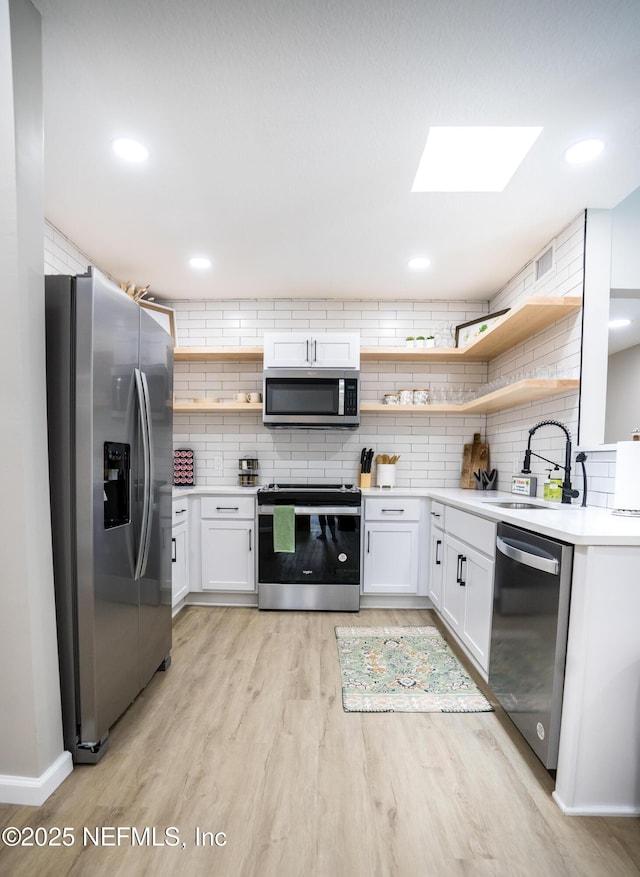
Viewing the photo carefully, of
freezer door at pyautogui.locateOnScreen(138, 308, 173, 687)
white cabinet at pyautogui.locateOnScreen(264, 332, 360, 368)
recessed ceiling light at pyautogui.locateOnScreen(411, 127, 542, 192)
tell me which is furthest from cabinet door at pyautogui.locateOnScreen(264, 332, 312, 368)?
recessed ceiling light at pyautogui.locateOnScreen(411, 127, 542, 192)

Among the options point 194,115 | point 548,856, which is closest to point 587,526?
point 548,856

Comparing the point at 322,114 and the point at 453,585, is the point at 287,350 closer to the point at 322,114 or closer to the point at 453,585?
the point at 322,114

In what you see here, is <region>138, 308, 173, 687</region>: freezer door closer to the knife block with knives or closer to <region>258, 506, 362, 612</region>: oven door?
<region>258, 506, 362, 612</region>: oven door

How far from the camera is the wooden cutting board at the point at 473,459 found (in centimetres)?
353

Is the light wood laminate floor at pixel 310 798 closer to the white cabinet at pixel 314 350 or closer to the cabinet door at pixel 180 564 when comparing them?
the cabinet door at pixel 180 564

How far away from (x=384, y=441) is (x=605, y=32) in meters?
2.76

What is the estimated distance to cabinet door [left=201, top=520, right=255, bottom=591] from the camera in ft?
10.2

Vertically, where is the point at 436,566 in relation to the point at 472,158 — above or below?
below

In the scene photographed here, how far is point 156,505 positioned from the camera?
1.97 metres

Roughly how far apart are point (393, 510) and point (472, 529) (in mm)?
970

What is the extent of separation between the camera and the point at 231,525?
3.11 meters

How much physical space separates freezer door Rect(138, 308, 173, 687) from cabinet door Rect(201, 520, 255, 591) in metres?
0.91

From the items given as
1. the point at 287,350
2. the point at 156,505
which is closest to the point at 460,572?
the point at 156,505

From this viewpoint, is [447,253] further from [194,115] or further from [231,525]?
[231,525]
